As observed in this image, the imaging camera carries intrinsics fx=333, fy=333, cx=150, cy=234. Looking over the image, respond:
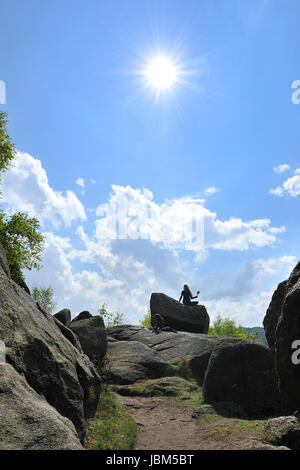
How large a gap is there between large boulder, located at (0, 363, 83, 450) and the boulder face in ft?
96.1

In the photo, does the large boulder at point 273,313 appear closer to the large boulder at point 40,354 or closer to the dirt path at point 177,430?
the dirt path at point 177,430

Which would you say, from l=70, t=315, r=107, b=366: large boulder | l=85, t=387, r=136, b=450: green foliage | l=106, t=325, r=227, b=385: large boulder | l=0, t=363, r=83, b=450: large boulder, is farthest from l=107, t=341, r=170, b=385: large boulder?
l=0, t=363, r=83, b=450: large boulder

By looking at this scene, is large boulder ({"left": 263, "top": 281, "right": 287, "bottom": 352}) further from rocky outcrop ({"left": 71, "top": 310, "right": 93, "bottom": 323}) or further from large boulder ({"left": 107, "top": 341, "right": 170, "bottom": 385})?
rocky outcrop ({"left": 71, "top": 310, "right": 93, "bottom": 323})

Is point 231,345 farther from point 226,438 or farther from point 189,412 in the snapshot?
point 226,438

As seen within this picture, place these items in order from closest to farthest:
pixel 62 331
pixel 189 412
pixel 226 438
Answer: pixel 226 438 → pixel 62 331 → pixel 189 412

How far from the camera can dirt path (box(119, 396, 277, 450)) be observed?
36.4 feet

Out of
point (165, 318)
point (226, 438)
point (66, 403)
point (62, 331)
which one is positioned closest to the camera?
point (66, 403)

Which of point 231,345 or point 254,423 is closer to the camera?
point 254,423

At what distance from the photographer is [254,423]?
42.4ft

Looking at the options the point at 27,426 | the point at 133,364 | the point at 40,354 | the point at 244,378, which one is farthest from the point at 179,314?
the point at 27,426

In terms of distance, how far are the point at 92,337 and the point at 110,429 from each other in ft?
29.7

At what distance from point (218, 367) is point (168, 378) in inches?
209

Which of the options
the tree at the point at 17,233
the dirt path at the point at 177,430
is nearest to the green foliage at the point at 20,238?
the tree at the point at 17,233
